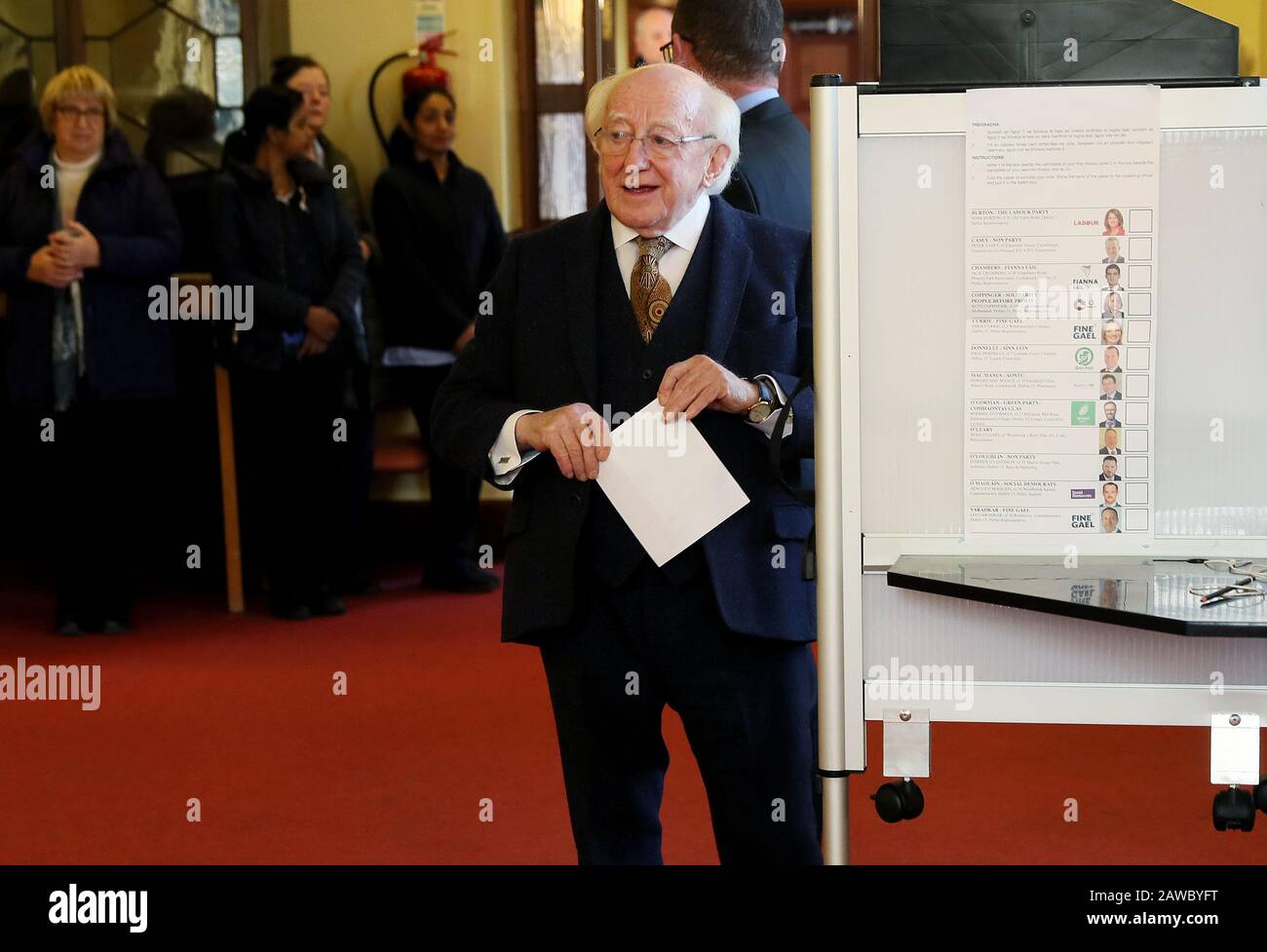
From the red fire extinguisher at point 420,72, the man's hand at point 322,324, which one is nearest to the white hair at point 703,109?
the man's hand at point 322,324

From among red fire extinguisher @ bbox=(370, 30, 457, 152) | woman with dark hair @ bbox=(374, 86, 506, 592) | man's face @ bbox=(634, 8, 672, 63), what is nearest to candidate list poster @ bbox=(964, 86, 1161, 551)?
woman with dark hair @ bbox=(374, 86, 506, 592)

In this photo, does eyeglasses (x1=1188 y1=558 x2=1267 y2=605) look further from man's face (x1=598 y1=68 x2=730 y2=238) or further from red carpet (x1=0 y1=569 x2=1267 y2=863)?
red carpet (x1=0 y1=569 x2=1267 y2=863)

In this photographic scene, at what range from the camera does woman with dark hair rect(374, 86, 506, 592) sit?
218 inches

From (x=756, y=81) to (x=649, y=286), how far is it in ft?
2.25

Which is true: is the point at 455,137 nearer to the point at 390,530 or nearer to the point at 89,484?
the point at 390,530

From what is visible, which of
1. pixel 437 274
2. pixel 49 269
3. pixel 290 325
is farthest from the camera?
pixel 437 274

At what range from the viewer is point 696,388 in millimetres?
1919

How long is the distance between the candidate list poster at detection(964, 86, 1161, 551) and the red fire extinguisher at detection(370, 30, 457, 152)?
14.1ft

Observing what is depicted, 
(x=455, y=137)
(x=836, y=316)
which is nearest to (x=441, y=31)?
(x=455, y=137)

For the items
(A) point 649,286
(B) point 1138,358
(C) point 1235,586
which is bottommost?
(C) point 1235,586

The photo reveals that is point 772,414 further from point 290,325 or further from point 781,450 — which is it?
point 290,325

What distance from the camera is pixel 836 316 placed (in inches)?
71.0
